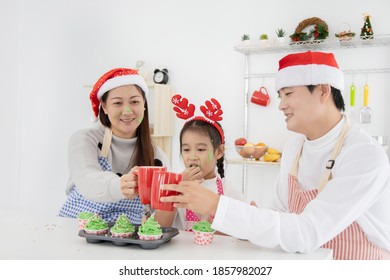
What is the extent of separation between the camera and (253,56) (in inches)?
166

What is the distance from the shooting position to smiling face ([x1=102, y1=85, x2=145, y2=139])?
198 centimetres

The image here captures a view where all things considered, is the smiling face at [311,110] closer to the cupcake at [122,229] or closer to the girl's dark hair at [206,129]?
the girl's dark hair at [206,129]

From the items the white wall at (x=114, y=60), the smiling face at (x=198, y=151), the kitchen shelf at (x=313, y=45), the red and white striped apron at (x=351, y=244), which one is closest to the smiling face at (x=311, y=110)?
the red and white striped apron at (x=351, y=244)

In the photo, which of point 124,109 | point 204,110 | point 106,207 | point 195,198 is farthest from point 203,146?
point 195,198

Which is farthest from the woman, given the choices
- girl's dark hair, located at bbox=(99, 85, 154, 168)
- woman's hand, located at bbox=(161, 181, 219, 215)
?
woman's hand, located at bbox=(161, 181, 219, 215)

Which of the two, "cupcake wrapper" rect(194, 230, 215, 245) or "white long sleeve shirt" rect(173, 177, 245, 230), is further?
"white long sleeve shirt" rect(173, 177, 245, 230)

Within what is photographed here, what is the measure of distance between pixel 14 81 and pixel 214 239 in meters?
4.56

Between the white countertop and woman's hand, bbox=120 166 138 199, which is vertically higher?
woman's hand, bbox=120 166 138 199

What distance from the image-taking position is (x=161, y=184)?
129cm

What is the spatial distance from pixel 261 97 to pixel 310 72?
2450 mm

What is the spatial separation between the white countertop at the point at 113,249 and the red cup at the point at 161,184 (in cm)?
13

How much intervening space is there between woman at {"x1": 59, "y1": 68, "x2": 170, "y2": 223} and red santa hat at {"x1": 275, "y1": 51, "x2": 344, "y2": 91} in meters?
0.68

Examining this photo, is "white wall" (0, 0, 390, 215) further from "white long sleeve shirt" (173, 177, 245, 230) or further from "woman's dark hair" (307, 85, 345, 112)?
"woman's dark hair" (307, 85, 345, 112)
